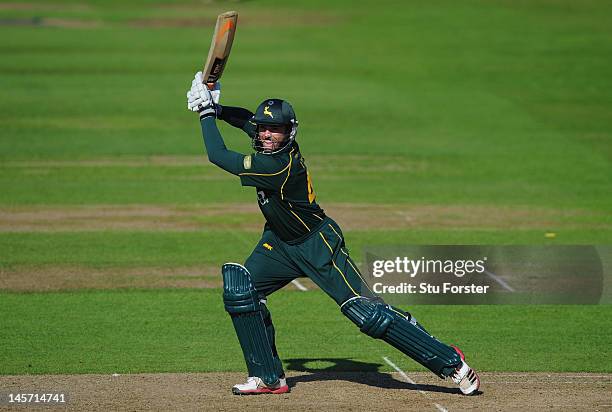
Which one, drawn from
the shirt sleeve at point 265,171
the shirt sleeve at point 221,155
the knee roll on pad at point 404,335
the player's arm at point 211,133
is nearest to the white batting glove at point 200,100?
the player's arm at point 211,133

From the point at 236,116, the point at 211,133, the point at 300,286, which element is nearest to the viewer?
the point at 211,133

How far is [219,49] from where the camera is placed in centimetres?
969

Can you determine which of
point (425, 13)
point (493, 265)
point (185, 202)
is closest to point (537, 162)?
point (185, 202)

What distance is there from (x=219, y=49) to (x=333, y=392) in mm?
2992

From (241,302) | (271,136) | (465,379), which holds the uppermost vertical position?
(271,136)

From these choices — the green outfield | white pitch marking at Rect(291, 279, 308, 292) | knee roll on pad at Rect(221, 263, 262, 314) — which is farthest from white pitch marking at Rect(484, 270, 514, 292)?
knee roll on pad at Rect(221, 263, 262, 314)

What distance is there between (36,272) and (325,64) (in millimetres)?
23648

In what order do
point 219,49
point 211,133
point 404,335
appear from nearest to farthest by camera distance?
point 404,335 → point 211,133 → point 219,49

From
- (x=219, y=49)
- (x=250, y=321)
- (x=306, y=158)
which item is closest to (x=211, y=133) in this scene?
(x=219, y=49)

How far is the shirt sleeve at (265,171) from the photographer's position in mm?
9258

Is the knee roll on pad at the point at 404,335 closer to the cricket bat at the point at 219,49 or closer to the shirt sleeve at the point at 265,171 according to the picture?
the shirt sleeve at the point at 265,171

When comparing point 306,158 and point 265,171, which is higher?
point 265,171

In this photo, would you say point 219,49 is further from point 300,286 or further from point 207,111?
point 300,286

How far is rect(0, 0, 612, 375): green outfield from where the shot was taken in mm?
11984
